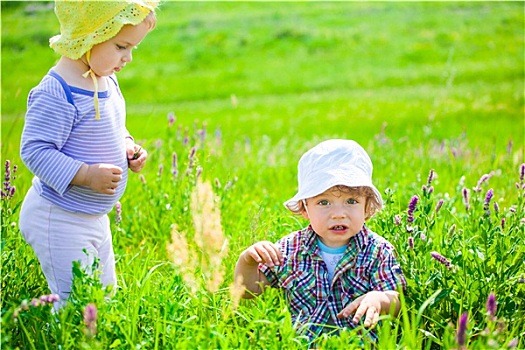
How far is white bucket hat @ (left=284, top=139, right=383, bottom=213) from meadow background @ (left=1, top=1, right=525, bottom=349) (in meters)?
0.19

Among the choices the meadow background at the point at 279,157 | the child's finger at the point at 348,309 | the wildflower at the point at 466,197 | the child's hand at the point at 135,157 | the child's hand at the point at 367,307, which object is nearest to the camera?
the meadow background at the point at 279,157

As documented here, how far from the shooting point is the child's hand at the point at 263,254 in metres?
3.41

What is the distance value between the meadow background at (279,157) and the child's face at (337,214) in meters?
0.20

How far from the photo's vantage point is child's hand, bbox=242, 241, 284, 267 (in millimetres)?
3414

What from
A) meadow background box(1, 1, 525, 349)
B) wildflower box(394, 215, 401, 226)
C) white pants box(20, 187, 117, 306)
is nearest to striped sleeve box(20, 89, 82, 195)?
white pants box(20, 187, 117, 306)

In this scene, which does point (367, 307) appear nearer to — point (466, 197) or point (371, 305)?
point (371, 305)

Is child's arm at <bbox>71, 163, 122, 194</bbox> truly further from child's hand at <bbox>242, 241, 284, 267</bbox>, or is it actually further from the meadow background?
child's hand at <bbox>242, 241, 284, 267</bbox>

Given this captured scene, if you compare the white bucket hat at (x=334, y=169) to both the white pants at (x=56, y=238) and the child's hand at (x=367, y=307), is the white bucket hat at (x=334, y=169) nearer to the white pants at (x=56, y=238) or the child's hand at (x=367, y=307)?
the child's hand at (x=367, y=307)

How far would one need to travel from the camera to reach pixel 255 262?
3.54 meters

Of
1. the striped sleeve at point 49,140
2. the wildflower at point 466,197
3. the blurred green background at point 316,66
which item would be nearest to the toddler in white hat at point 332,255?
the wildflower at point 466,197

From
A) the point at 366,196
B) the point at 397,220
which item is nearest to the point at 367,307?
the point at 397,220

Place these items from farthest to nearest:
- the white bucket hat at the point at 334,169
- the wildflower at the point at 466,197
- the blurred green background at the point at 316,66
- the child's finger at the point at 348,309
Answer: the blurred green background at the point at 316,66 < the wildflower at the point at 466,197 < the white bucket hat at the point at 334,169 < the child's finger at the point at 348,309

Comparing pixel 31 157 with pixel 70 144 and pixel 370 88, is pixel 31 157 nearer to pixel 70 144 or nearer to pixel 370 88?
pixel 70 144

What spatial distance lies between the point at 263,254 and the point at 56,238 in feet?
3.18
